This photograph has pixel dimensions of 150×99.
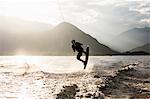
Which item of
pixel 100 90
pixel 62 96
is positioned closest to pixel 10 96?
pixel 62 96

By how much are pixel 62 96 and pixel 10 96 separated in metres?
4.52

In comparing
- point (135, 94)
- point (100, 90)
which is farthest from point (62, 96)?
point (135, 94)

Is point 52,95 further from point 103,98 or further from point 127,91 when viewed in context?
point 127,91

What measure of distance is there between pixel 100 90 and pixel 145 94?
4061 mm

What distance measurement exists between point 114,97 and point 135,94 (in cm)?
320

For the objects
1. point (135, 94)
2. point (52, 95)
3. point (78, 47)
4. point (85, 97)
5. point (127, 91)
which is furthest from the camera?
point (78, 47)

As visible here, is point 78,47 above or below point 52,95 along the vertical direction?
above

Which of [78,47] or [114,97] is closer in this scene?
[114,97]

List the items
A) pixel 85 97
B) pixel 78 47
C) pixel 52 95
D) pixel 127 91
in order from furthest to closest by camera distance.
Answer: pixel 78 47 < pixel 127 91 < pixel 52 95 < pixel 85 97

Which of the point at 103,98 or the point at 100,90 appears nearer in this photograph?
the point at 103,98

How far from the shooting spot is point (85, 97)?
25188mm

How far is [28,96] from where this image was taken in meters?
26.8

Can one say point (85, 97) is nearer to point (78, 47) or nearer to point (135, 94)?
point (135, 94)

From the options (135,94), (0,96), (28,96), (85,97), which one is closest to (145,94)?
(135,94)
